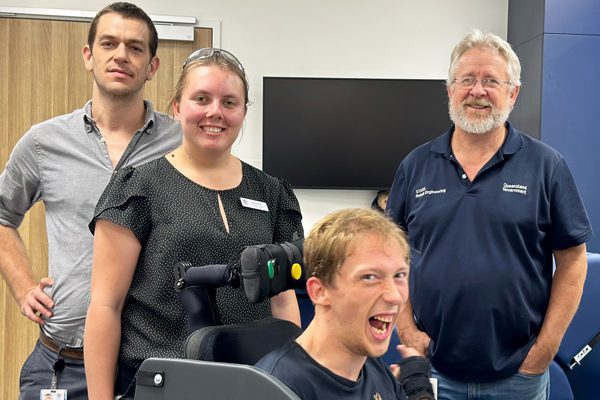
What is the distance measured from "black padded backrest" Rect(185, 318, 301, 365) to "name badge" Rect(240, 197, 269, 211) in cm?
29

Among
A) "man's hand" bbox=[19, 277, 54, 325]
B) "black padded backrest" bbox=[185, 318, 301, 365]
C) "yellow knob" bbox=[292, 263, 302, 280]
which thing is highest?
"yellow knob" bbox=[292, 263, 302, 280]

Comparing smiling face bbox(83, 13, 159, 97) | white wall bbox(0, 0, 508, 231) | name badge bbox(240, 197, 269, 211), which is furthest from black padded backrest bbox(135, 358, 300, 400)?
white wall bbox(0, 0, 508, 231)

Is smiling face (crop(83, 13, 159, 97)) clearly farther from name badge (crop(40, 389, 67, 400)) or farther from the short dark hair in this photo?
name badge (crop(40, 389, 67, 400))

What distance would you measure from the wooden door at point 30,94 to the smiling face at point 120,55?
2.74 metres

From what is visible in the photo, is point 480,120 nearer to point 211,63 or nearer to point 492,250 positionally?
point 492,250

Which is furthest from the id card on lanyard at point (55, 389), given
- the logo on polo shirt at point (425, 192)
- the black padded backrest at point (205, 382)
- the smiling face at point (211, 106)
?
the logo on polo shirt at point (425, 192)

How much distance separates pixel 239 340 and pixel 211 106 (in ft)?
1.67

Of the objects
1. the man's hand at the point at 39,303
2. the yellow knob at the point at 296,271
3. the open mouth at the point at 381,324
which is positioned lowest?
the man's hand at the point at 39,303

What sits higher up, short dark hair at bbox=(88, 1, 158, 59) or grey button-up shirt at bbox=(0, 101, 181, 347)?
short dark hair at bbox=(88, 1, 158, 59)

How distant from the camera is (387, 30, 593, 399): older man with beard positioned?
2.11 meters

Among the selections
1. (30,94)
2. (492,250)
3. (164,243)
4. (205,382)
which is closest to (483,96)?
(492,250)

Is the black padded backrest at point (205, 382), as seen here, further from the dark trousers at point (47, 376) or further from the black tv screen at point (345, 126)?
the black tv screen at point (345, 126)

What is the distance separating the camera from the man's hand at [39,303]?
190 cm

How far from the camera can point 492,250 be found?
2.11 m
